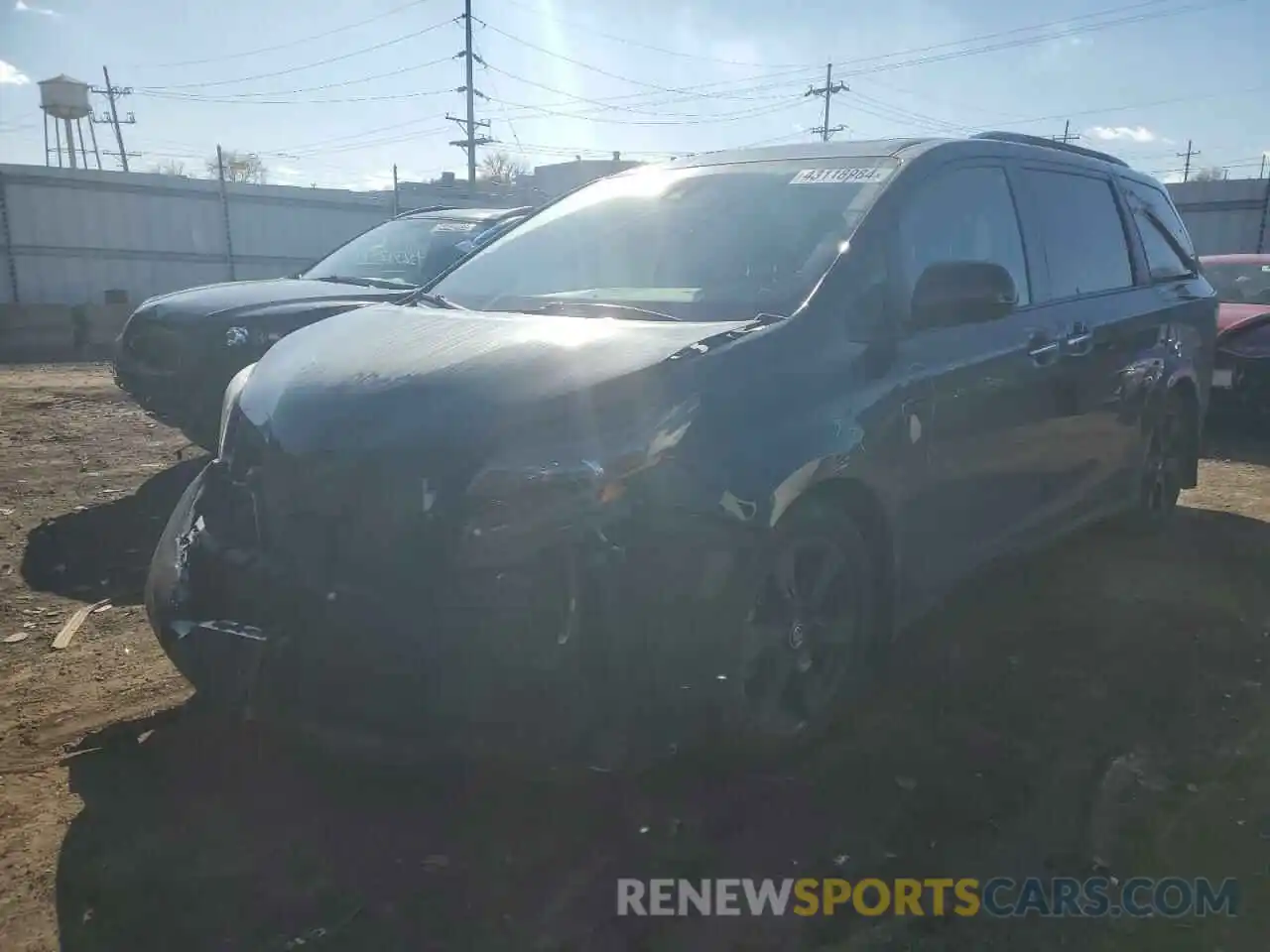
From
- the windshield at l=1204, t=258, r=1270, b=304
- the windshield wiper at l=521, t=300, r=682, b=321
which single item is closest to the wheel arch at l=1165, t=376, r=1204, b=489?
the windshield wiper at l=521, t=300, r=682, b=321

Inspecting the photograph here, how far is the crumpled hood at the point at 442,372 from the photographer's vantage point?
8.03 ft

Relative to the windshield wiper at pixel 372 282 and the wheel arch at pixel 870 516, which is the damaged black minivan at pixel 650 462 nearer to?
the wheel arch at pixel 870 516

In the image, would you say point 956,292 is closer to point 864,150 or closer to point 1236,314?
point 864,150

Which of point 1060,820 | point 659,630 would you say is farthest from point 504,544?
point 1060,820

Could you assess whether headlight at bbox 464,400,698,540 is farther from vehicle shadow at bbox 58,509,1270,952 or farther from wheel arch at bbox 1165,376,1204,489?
wheel arch at bbox 1165,376,1204,489

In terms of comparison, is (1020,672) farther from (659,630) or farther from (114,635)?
(114,635)

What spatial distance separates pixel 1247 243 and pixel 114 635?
67.3 feet

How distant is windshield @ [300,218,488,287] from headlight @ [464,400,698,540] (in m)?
4.86

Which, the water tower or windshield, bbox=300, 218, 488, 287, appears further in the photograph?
the water tower

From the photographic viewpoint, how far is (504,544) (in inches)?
88.3

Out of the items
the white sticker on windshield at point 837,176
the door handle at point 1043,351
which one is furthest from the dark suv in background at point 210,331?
the door handle at point 1043,351

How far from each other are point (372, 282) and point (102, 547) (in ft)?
9.04

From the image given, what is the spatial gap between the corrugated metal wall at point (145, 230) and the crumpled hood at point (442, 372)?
16.0 meters

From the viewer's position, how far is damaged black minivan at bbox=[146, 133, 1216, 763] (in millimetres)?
2258
